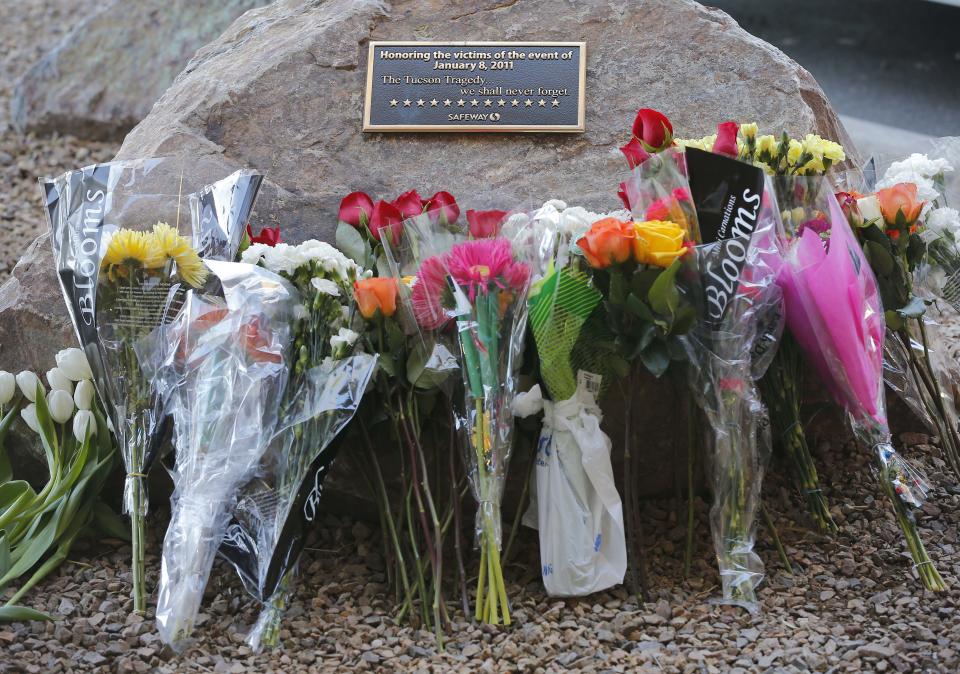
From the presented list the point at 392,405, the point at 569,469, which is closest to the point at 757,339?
the point at 569,469

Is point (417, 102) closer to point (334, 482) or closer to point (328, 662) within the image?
point (334, 482)

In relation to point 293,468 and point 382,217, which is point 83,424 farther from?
point 382,217

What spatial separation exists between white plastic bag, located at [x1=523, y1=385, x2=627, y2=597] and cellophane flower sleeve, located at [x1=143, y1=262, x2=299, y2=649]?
689 millimetres

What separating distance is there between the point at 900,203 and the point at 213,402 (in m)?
1.81

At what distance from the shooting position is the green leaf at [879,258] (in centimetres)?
307

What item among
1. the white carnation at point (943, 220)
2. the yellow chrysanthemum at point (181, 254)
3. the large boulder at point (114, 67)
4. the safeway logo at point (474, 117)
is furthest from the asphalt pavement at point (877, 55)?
the yellow chrysanthemum at point (181, 254)

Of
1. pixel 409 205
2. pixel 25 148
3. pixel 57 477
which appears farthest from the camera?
pixel 25 148

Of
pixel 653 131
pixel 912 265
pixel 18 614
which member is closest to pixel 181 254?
pixel 18 614

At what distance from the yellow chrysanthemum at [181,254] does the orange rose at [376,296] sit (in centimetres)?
45

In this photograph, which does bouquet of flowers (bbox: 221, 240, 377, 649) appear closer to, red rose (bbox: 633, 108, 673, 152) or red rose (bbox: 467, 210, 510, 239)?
red rose (bbox: 467, 210, 510, 239)

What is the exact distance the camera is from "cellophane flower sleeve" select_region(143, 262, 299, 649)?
105 inches

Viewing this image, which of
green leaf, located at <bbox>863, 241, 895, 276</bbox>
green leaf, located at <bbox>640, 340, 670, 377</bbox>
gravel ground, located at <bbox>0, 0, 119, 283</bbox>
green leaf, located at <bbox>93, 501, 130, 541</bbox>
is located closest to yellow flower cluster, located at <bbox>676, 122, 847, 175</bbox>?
green leaf, located at <bbox>863, 241, 895, 276</bbox>

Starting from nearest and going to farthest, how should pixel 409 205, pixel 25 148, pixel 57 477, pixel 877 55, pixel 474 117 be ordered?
pixel 57 477, pixel 409 205, pixel 474 117, pixel 25 148, pixel 877 55

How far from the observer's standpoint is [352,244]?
3.24 metres
